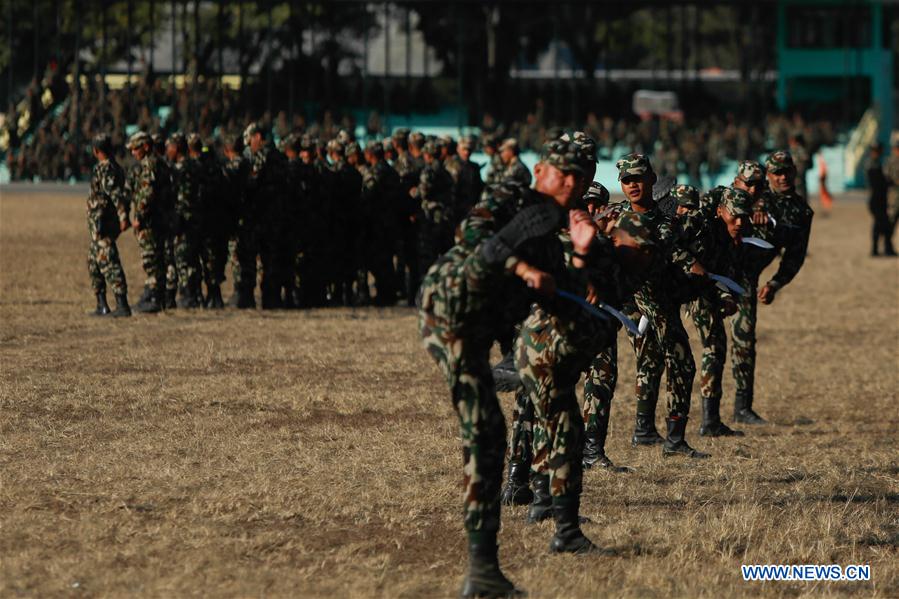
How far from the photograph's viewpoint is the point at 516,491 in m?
9.16

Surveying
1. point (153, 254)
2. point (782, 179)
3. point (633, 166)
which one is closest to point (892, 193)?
point (153, 254)

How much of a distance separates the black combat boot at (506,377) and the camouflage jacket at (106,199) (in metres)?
9.77

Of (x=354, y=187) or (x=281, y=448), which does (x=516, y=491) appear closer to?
(x=281, y=448)

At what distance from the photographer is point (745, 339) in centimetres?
1280

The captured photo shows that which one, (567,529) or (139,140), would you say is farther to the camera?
(139,140)

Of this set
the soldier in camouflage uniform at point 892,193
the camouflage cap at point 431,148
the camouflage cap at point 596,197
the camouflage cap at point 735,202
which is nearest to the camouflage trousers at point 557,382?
the camouflage cap at point 596,197

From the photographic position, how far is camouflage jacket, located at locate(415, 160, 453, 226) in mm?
20062

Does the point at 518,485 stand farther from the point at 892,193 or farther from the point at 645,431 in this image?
the point at 892,193

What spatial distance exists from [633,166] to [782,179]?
3383mm

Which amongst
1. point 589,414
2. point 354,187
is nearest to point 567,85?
point 354,187

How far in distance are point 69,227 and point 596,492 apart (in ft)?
76.2

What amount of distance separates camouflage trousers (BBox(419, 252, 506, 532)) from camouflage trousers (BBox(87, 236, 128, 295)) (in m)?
10.9

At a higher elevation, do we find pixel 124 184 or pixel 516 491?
pixel 124 184

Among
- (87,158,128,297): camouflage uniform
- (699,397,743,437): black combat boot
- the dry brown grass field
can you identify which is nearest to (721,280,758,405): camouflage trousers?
the dry brown grass field
